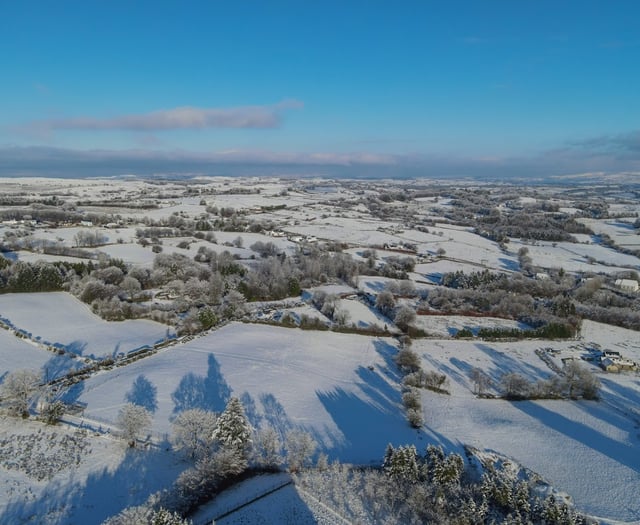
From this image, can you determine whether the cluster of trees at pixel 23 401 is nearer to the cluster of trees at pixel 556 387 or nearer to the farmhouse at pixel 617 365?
the cluster of trees at pixel 556 387

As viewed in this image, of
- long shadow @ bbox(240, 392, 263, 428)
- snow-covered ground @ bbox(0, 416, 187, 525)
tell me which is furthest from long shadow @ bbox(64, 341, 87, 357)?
long shadow @ bbox(240, 392, 263, 428)

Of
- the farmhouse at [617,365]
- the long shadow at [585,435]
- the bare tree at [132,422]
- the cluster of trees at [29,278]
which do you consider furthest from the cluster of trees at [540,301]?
the cluster of trees at [29,278]

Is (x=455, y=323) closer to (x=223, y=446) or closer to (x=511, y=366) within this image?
(x=511, y=366)

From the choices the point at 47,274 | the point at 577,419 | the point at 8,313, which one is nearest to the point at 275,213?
the point at 47,274

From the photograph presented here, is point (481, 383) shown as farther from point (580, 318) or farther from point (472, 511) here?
point (580, 318)

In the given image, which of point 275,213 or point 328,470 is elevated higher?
point 275,213

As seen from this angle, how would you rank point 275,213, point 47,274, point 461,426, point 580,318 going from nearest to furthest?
point 461,426 → point 580,318 → point 47,274 → point 275,213
